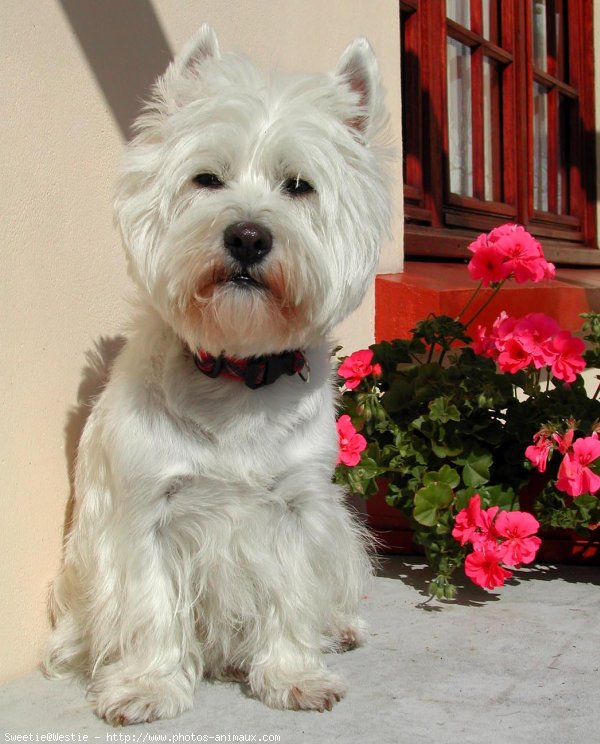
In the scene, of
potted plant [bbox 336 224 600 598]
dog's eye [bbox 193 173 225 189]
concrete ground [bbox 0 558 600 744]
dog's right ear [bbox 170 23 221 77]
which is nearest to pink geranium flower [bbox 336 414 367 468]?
potted plant [bbox 336 224 600 598]

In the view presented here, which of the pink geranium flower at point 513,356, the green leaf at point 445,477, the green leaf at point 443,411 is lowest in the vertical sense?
the green leaf at point 445,477

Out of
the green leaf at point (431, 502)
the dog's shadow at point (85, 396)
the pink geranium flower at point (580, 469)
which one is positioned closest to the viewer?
the dog's shadow at point (85, 396)

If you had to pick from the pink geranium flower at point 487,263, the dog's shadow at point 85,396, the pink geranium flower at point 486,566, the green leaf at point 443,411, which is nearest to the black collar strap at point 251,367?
the dog's shadow at point 85,396

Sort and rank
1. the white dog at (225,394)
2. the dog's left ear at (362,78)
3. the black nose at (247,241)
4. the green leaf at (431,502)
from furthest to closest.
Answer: the green leaf at (431,502), the dog's left ear at (362,78), the white dog at (225,394), the black nose at (247,241)

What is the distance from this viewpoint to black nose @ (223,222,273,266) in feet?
5.94

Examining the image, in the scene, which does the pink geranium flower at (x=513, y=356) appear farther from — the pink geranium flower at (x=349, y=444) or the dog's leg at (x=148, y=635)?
the dog's leg at (x=148, y=635)

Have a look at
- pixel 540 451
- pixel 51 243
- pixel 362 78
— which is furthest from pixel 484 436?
pixel 51 243

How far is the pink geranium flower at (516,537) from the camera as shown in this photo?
2.61 m

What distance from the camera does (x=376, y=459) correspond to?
290 centimetres

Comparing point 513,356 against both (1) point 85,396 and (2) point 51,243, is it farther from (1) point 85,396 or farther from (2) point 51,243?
A: (2) point 51,243

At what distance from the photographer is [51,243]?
90.9 inches

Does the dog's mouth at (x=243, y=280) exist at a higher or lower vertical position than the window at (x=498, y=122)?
lower

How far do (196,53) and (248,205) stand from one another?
49cm

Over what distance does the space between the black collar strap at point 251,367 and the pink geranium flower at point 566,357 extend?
3.42 ft
